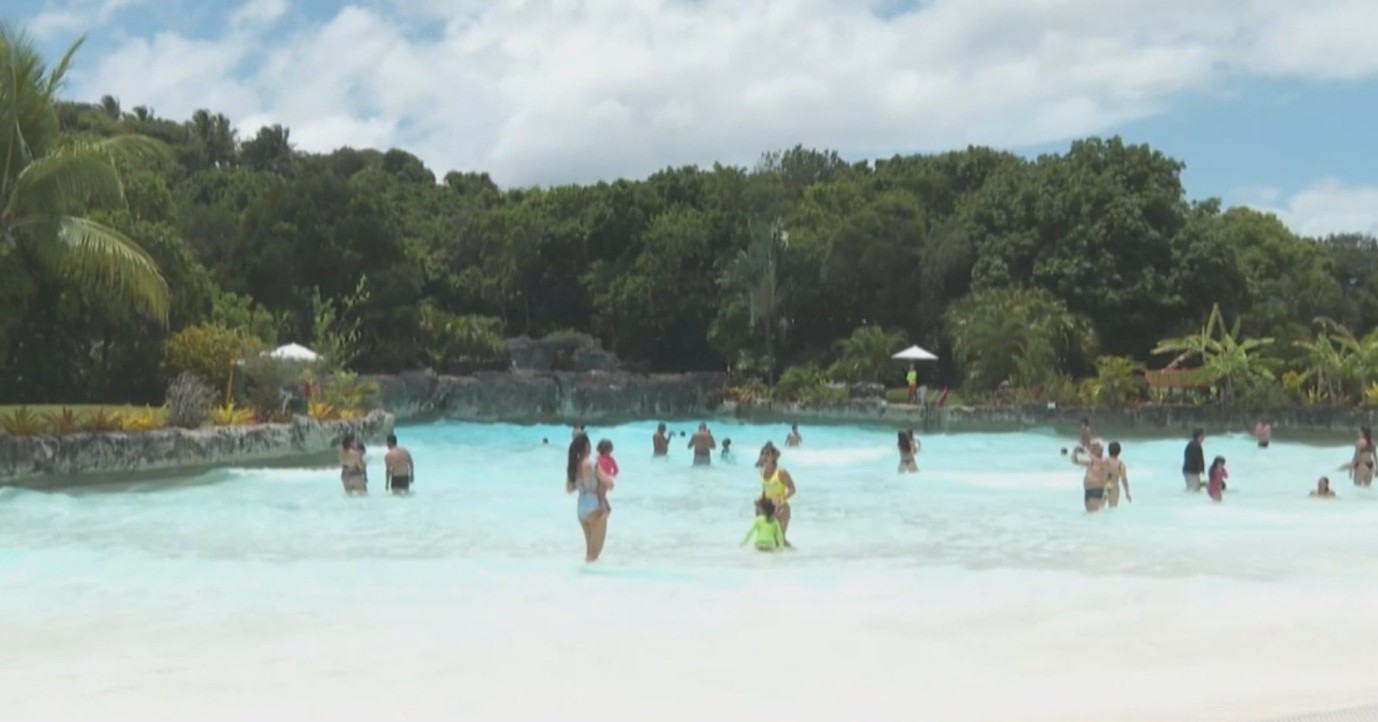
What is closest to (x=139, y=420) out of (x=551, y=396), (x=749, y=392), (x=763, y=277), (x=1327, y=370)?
(x=551, y=396)

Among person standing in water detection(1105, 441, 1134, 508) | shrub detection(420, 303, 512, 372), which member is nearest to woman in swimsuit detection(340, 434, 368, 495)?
person standing in water detection(1105, 441, 1134, 508)

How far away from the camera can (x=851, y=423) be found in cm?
3847

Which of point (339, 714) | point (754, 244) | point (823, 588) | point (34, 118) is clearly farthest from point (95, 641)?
point (754, 244)

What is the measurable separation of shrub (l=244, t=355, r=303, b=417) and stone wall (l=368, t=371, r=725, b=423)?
1407cm

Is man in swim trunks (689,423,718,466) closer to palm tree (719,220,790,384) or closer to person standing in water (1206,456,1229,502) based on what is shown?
person standing in water (1206,456,1229,502)

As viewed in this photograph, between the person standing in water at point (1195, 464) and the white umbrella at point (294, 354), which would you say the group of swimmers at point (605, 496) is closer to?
the person standing in water at point (1195, 464)

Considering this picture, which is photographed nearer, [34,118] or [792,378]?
[34,118]

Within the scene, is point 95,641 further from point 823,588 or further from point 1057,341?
point 1057,341

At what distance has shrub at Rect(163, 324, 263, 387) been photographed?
A: 27.9 metres

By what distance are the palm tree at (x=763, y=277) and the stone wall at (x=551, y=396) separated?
2.51 m

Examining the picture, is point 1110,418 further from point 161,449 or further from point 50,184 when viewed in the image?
point 50,184

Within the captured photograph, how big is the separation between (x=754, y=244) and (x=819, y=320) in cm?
394

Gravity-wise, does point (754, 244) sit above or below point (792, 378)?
above

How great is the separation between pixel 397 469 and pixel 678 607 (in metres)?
9.83
